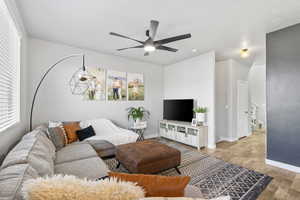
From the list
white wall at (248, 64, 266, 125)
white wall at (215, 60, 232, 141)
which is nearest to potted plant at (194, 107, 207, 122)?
white wall at (215, 60, 232, 141)

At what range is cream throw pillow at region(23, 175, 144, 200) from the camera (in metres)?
0.62

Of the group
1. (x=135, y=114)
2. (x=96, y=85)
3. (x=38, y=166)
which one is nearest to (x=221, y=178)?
(x=38, y=166)

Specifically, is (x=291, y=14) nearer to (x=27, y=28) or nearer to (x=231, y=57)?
(x=231, y=57)

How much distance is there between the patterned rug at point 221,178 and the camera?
1854 mm

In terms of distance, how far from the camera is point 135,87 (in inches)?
176

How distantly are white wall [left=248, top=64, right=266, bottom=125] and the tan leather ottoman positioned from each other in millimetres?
5954

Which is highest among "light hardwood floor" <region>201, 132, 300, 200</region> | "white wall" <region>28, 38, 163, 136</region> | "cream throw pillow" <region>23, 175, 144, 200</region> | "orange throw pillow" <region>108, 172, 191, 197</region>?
"white wall" <region>28, 38, 163, 136</region>

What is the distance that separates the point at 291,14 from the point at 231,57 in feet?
6.75

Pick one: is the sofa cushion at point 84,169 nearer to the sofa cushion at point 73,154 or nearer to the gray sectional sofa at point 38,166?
the gray sectional sofa at point 38,166

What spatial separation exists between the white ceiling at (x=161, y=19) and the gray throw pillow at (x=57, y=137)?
6.46 ft

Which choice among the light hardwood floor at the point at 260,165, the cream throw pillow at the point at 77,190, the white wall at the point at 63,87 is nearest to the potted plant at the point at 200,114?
the light hardwood floor at the point at 260,165

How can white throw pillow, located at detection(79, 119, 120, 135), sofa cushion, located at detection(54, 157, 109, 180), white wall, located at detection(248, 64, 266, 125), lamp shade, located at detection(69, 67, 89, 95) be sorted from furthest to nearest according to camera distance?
1. white wall, located at detection(248, 64, 266, 125)
2. lamp shade, located at detection(69, 67, 89, 95)
3. white throw pillow, located at detection(79, 119, 120, 135)
4. sofa cushion, located at detection(54, 157, 109, 180)

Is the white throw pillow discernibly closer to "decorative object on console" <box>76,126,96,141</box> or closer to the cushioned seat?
"decorative object on console" <box>76,126,96,141</box>

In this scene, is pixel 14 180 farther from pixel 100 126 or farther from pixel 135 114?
pixel 135 114
